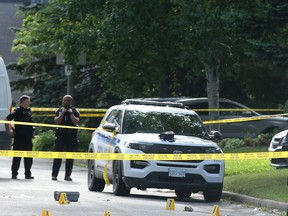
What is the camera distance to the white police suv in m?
18.1

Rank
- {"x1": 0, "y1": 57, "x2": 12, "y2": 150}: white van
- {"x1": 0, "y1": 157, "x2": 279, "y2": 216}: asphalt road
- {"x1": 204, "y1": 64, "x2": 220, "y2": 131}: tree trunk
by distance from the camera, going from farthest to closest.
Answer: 1. {"x1": 204, "y1": 64, "x2": 220, "y2": 131}: tree trunk
2. {"x1": 0, "y1": 57, "x2": 12, "y2": 150}: white van
3. {"x1": 0, "y1": 157, "x2": 279, "y2": 216}: asphalt road

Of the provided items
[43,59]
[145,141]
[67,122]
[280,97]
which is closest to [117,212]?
[145,141]

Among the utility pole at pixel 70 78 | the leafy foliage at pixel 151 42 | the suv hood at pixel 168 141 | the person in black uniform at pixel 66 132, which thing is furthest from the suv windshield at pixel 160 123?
the utility pole at pixel 70 78

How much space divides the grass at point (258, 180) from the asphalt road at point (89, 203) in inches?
17.5

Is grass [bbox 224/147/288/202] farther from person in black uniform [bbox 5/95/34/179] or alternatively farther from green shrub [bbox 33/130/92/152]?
green shrub [bbox 33/130/92/152]

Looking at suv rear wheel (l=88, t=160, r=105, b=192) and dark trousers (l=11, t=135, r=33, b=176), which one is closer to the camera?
suv rear wheel (l=88, t=160, r=105, b=192)

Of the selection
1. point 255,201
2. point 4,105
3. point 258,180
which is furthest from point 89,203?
point 4,105

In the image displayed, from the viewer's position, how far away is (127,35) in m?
31.3

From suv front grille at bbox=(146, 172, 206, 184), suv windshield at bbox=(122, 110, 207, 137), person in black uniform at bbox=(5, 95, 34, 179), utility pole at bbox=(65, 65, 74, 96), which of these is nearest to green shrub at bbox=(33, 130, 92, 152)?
utility pole at bbox=(65, 65, 74, 96)

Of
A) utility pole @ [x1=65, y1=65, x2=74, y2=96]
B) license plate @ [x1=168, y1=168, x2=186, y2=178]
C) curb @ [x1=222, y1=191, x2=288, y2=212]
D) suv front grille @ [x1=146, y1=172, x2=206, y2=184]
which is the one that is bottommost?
curb @ [x1=222, y1=191, x2=288, y2=212]

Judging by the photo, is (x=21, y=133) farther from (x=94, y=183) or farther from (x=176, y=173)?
(x=176, y=173)

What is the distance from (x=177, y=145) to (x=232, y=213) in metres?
2.20

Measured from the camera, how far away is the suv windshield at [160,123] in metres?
19.0

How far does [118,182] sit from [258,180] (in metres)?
2.85
